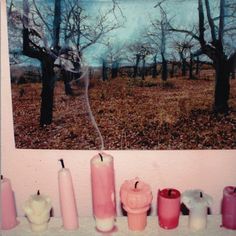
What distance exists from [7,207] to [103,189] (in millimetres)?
213

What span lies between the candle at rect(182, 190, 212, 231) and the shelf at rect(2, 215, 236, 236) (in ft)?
0.05

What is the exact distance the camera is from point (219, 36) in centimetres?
70

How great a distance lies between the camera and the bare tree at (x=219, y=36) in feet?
2.26

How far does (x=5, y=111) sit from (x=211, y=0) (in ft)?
1.63

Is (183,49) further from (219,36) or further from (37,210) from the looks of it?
(37,210)

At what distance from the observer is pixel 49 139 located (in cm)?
78

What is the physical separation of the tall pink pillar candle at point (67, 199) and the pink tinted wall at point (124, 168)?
0.09m

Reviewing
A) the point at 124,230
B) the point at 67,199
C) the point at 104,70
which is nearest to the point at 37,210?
the point at 67,199

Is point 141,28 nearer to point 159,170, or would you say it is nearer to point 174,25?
point 174,25

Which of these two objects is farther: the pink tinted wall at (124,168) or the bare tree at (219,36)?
the pink tinted wall at (124,168)

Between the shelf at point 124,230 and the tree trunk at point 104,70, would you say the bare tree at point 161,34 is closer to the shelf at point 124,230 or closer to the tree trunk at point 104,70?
the tree trunk at point 104,70

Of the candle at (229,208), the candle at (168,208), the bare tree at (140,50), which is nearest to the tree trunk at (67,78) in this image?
the bare tree at (140,50)

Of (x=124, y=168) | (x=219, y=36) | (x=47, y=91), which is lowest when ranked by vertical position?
(x=124, y=168)

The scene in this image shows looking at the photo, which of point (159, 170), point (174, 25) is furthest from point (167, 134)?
point (174, 25)
